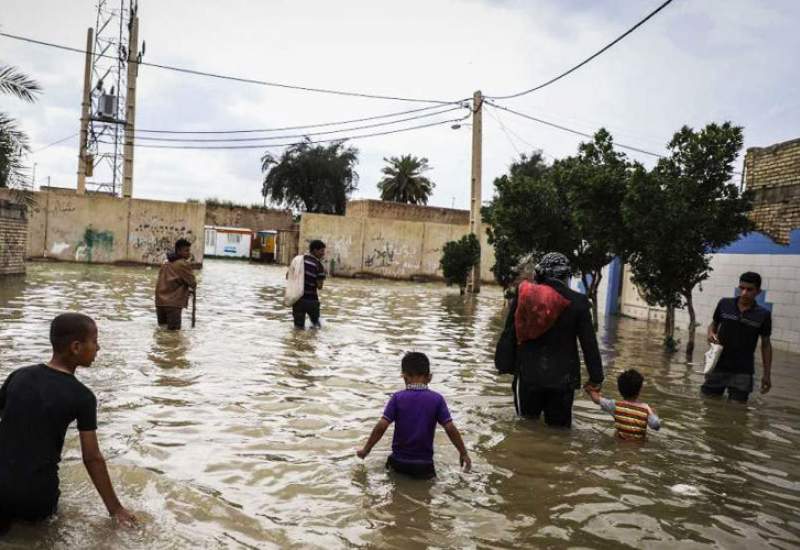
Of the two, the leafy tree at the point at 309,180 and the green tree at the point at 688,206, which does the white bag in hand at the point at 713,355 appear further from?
the leafy tree at the point at 309,180

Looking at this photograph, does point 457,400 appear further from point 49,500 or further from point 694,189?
point 694,189

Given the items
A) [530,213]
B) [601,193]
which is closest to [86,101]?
[530,213]

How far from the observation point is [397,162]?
213 feet

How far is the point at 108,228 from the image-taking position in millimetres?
29969

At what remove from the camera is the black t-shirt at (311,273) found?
474 inches

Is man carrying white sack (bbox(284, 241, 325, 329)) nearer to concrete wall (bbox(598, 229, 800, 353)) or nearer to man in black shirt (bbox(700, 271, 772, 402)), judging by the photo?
man in black shirt (bbox(700, 271, 772, 402))

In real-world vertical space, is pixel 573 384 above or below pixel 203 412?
above

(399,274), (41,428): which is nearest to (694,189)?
(41,428)

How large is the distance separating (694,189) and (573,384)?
7120 mm

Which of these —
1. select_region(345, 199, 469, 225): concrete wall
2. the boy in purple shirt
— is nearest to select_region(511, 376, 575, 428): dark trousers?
the boy in purple shirt

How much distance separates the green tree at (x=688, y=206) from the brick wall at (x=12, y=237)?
17734mm

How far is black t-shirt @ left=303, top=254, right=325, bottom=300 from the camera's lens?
12047 mm

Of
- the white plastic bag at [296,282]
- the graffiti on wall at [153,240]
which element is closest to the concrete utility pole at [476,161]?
the graffiti on wall at [153,240]

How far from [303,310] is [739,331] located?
7181 millimetres
